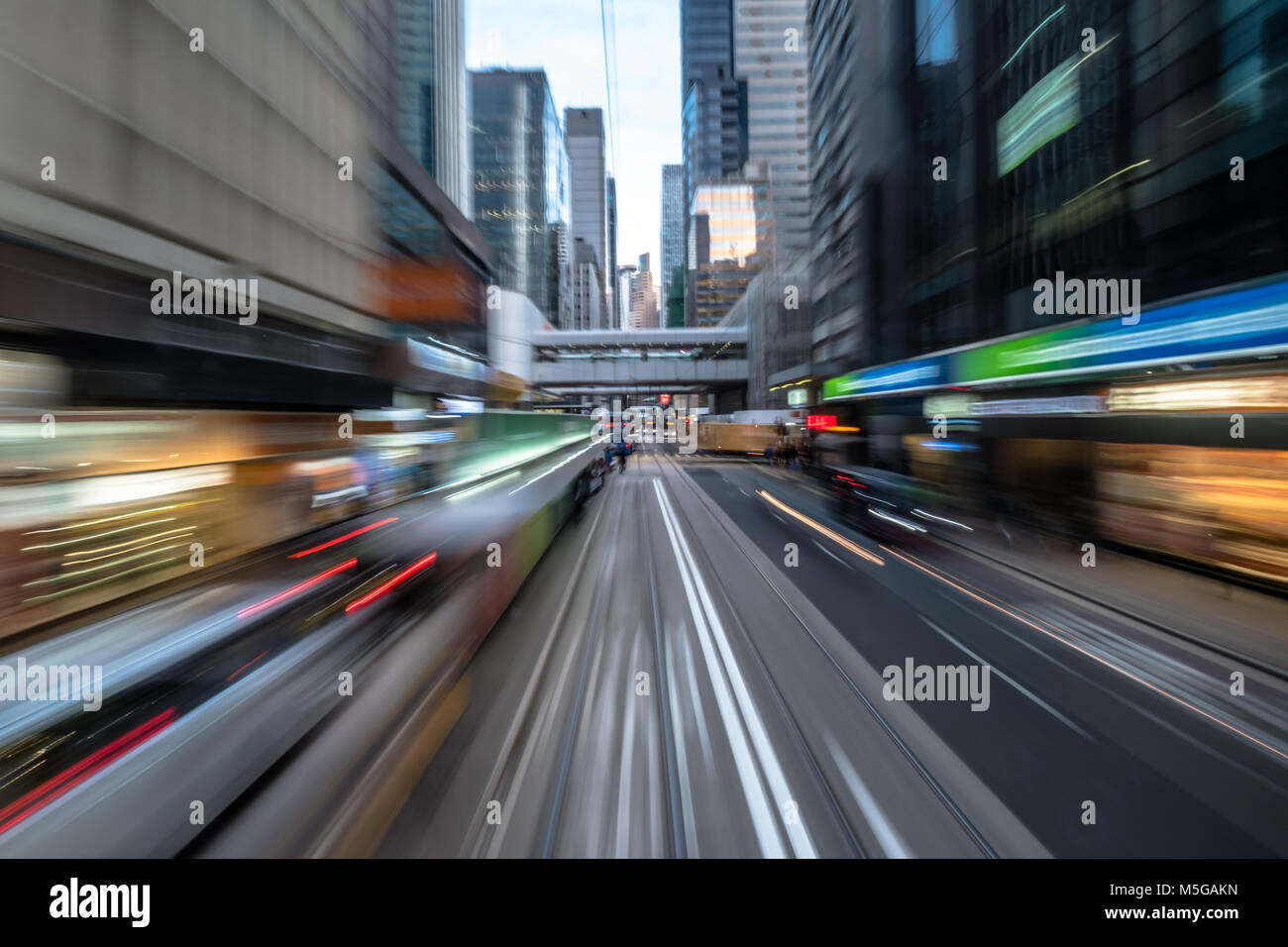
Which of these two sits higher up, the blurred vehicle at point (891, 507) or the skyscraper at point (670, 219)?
the skyscraper at point (670, 219)

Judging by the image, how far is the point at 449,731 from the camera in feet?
10.7

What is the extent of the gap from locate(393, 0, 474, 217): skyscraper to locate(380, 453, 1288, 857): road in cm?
1060

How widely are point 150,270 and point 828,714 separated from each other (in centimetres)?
1026

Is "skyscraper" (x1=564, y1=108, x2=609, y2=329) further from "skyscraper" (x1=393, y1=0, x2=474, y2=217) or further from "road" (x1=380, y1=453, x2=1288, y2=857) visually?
"road" (x1=380, y1=453, x2=1288, y2=857)

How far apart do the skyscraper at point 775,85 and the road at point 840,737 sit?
55586 millimetres

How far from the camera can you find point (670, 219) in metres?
133

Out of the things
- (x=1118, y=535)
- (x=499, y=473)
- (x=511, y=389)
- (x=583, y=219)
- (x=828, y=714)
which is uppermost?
(x=583, y=219)

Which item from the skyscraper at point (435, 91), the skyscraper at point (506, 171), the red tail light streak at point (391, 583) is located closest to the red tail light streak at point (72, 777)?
the red tail light streak at point (391, 583)

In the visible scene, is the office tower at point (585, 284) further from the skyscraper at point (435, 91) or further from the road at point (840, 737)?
the road at point (840, 737)

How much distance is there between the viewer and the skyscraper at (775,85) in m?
56.2

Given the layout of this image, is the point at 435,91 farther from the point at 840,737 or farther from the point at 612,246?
the point at 612,246
